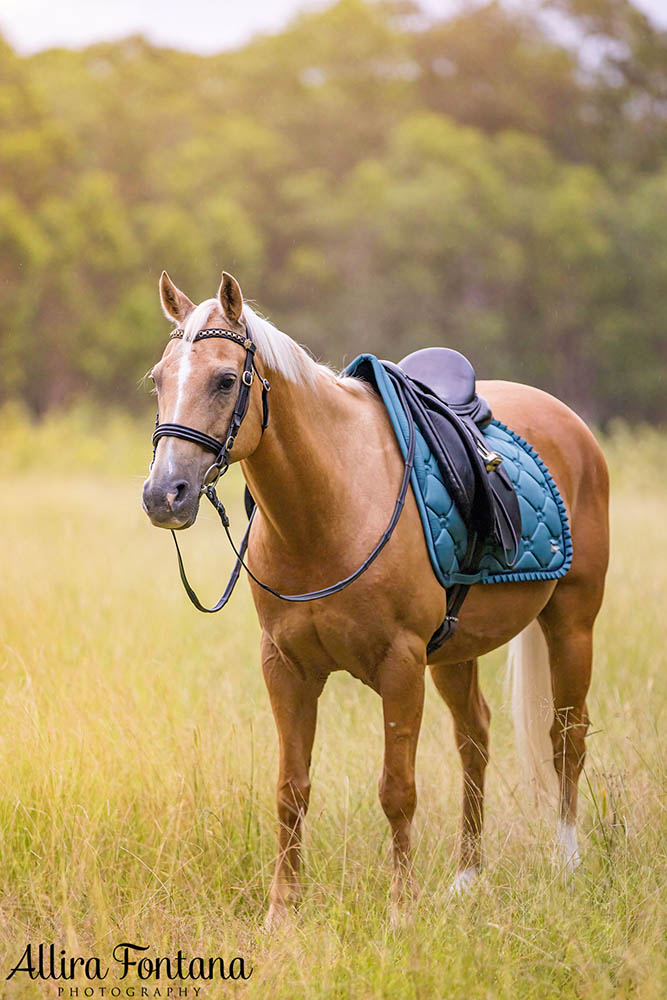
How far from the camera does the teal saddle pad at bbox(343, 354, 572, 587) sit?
3.19 m

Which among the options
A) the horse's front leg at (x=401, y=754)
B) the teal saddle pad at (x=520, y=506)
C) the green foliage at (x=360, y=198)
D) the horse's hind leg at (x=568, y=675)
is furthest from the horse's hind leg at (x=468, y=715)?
the green foliage at (x=360, y=198)

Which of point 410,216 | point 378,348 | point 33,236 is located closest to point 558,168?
point 410,216

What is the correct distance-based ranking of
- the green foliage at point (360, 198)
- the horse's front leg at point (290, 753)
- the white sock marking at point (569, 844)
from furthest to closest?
the green foliage at point (360, 198), the white sock marking at point (569, 844), the horse's front leg at point (290, 753)

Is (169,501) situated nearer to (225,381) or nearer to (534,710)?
(225,381)

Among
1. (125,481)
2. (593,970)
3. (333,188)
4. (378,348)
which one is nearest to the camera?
(593,970)

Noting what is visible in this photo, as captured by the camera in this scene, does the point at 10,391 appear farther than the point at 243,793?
Yes

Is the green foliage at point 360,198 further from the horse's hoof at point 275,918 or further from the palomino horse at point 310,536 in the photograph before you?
the horse's hoof at point 275,918

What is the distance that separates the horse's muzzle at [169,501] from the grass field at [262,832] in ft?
3.77

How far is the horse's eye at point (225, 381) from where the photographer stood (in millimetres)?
2664

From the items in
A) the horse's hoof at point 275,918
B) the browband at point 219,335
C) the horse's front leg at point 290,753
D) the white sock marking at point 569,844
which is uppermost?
the browband at point 219,335

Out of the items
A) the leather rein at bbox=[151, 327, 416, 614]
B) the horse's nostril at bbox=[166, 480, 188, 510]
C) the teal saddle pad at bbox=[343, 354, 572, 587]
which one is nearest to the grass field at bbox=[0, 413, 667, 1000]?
the teal saddle pad at bbox=[343, 354, 572, 587]

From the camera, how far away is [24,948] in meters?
2.79

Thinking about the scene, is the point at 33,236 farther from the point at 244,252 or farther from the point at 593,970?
the point at 593,970

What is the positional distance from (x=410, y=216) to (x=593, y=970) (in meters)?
23.5
